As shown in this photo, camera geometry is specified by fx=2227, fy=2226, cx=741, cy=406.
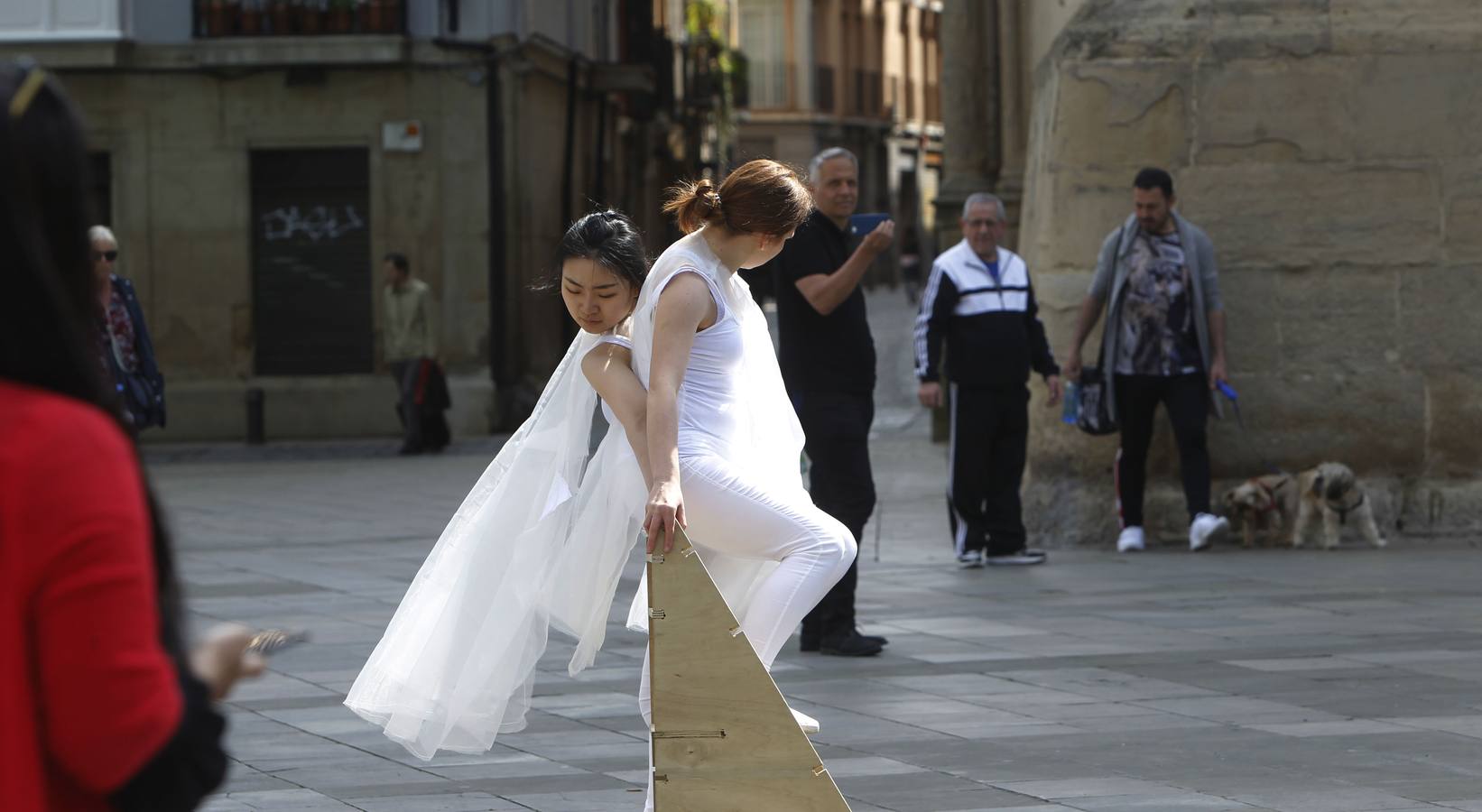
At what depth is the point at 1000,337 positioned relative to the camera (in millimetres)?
9906

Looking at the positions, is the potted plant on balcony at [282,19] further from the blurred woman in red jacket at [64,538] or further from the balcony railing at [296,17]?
the blurred woman in red jacket at [64,538]

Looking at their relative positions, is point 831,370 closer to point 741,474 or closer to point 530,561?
point 741,474

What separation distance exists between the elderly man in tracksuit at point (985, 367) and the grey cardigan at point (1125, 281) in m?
0.44

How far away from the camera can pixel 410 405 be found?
62.5 ft

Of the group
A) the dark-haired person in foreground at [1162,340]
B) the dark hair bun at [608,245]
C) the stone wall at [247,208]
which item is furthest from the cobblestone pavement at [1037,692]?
the stone wall at [247,208]

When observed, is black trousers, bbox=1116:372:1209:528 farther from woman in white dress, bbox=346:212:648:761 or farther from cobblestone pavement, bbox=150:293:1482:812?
woman in white dress, bbox=346:212:648:761

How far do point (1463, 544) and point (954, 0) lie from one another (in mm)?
9487

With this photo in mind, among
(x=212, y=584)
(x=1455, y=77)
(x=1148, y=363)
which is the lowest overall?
(x=212, y=584)

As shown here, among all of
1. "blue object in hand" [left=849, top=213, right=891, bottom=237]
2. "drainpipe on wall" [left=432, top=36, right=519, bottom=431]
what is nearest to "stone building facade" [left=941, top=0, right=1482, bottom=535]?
"blue object in hand" [left=849, top=213, right=891, bottom=237]

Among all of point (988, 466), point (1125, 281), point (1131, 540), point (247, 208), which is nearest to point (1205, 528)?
point (1131, 540)

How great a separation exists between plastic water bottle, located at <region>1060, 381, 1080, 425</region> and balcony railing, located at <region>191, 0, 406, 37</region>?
1327 cm

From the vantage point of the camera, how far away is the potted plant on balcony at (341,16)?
2222cm

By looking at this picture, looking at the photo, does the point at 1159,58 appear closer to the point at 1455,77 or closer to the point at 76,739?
the point at 1455,77

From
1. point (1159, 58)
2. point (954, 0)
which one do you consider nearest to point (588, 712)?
point (1159, 58)
